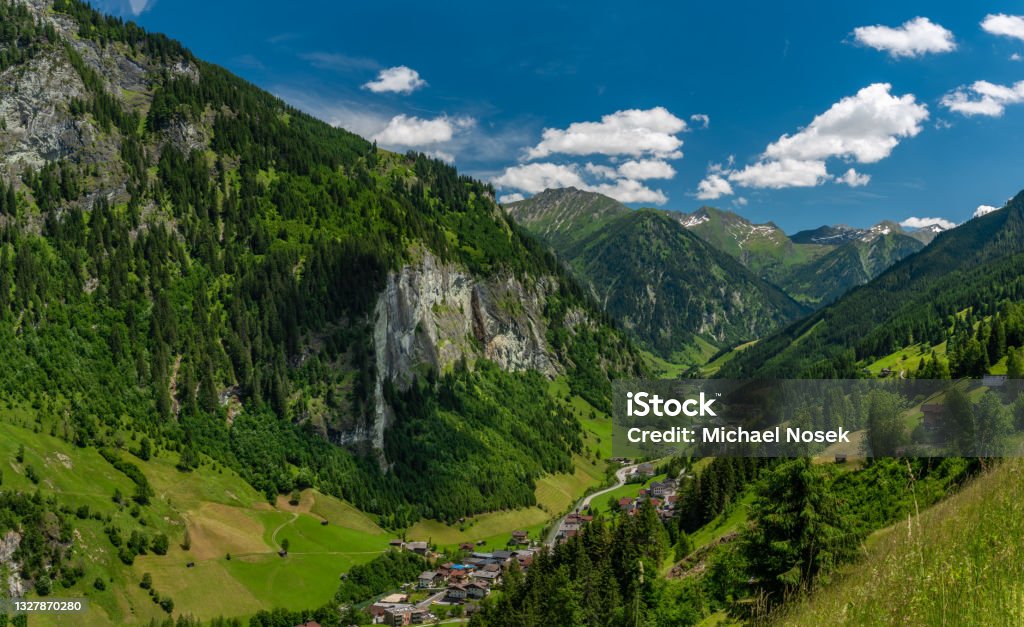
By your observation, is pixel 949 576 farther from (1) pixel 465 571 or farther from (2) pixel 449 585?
(1) pixel 465 571

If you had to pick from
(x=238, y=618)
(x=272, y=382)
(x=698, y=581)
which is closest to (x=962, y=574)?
(x=698, y=581)

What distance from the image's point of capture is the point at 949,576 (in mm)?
8984

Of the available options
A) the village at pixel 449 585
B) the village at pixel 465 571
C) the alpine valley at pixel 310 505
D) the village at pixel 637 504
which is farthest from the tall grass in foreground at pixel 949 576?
the village at pixel 637 504

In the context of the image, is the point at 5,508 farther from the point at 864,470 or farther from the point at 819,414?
the point at 819,414

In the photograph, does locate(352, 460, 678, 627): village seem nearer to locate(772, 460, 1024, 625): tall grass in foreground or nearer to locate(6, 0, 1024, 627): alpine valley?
locate(6, 0, 1024, 627): alpine valley

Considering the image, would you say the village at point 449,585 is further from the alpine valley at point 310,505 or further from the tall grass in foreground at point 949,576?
the tall grass in foreground at point 949,576

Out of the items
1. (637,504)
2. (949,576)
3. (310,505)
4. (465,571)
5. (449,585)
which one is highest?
(949,576)

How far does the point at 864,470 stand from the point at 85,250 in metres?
194

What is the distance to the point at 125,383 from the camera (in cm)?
16425

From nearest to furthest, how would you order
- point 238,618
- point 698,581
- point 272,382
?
point 698,581, point 238,618, point 272,382

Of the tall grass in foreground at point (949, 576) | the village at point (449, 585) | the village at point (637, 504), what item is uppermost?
the tall grass in foreground at point (949, 576)

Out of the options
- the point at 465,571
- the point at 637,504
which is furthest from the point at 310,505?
the point at 637,504

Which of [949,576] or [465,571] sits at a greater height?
[949,576]

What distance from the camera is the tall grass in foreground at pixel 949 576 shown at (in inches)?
342
